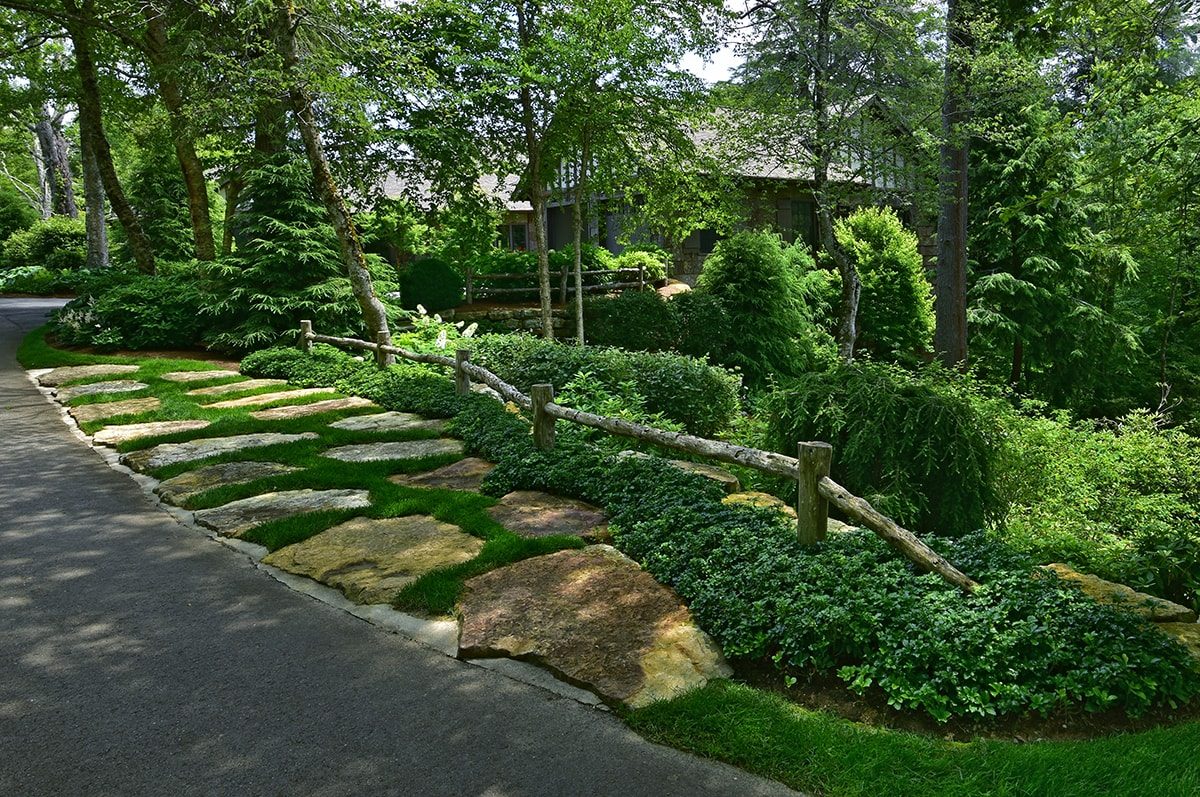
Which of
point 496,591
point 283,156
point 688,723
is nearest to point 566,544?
point 496,591

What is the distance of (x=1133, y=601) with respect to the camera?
4.69 m

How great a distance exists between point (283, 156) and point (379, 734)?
55.0ft

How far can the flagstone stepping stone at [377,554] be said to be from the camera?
548 centimetres

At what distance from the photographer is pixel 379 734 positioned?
3740 millimetres

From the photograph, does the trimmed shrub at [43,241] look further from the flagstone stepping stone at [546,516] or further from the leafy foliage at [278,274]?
the flagstone stepping stone at [546,516]

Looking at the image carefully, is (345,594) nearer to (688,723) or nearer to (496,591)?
(496,591)

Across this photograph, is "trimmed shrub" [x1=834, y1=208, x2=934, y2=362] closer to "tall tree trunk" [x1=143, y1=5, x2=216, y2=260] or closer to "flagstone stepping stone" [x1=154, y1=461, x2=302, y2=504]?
"tall tree trunk" [x1=143, y1=5, x2=216, y2=260]

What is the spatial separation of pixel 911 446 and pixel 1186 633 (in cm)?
276

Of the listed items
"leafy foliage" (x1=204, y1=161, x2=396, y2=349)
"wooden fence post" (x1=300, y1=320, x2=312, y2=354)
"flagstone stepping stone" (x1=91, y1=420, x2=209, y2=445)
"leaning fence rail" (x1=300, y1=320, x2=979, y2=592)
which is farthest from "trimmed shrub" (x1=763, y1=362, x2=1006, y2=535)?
"leafy foliage" (x1=204, y1=161, x2=396, y2=349)

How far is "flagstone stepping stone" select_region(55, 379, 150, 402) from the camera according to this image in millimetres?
12719

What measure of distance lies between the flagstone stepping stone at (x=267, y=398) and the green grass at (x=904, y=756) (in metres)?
9.88

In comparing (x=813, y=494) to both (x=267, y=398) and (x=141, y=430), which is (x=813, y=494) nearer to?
(x=141, y=430)

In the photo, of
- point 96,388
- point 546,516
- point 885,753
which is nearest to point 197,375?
point 96,388

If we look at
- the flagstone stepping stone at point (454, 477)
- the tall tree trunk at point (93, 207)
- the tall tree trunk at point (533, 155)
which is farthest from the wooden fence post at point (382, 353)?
the tall tree trunk at point (93, 207)
